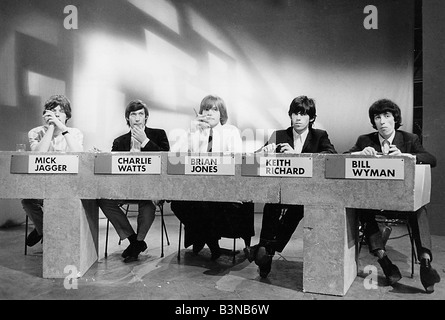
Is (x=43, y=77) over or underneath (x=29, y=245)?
over

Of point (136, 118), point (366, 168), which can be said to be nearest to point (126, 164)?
point (136, 118)

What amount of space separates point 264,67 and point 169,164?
9.62 ft

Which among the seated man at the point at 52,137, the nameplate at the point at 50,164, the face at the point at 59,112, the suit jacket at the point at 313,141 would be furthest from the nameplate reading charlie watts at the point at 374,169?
the face at the point at 59,112

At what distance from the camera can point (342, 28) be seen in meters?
4.58

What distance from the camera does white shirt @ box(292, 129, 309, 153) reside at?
2.56 metres

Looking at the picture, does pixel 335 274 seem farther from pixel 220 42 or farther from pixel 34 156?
pixel 220 42

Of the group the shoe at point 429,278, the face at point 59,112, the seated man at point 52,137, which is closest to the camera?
the shoe at point 429,278

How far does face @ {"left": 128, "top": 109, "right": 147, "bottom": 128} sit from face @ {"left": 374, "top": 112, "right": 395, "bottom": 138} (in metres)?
1.62

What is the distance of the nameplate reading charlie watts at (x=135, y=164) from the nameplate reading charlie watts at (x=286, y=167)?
61 centimetres

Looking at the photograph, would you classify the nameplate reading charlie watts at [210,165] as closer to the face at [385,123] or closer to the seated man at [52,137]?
the seated man at [52,137]

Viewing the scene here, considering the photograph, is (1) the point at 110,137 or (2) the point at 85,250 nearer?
(2) the point at 85,250

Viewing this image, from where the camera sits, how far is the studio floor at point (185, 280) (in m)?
2.07

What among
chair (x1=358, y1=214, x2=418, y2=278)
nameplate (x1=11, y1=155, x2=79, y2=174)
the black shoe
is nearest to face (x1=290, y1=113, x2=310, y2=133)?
chair (x1=358, y1=214, x2=418, y2=278)
